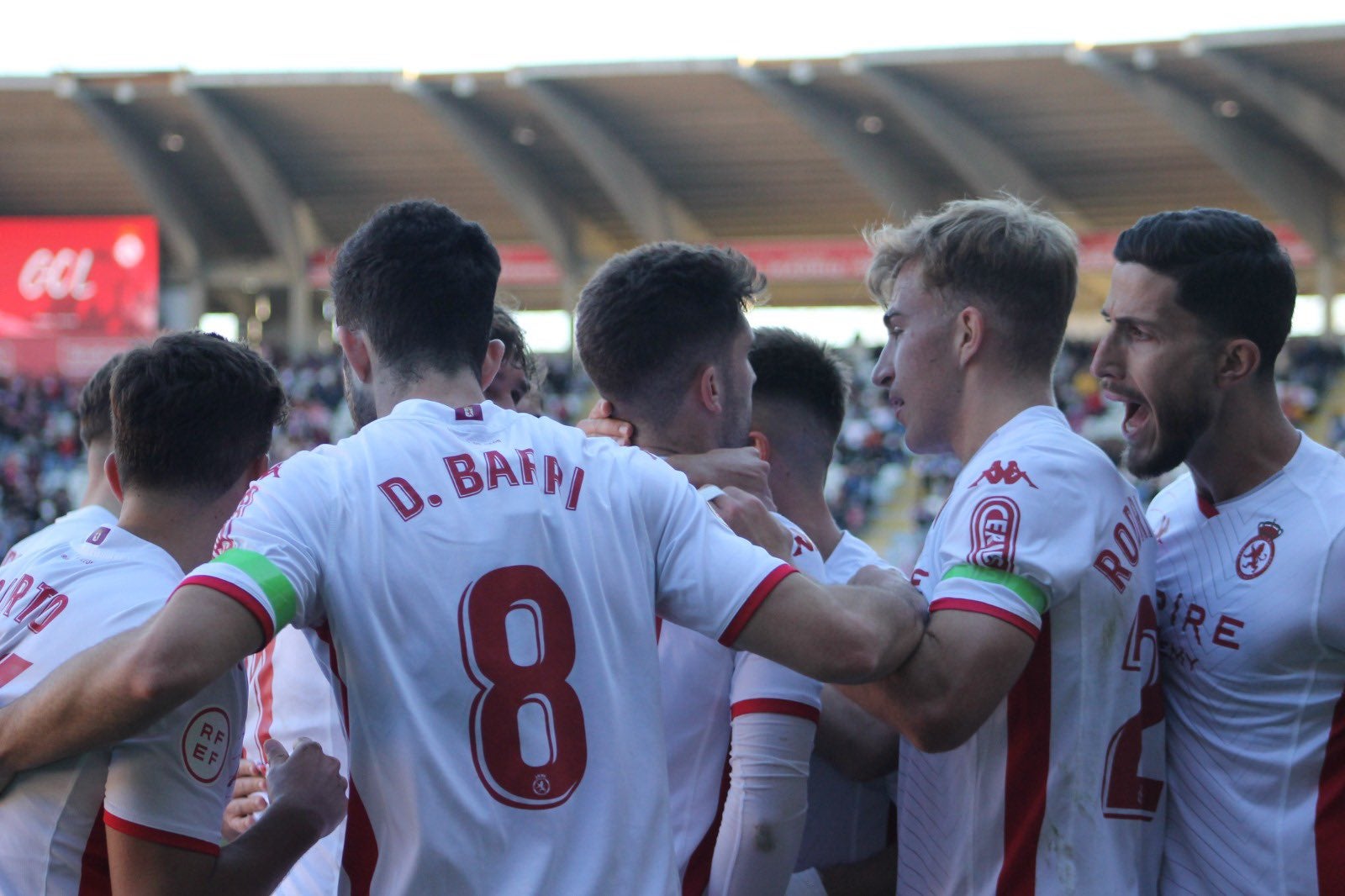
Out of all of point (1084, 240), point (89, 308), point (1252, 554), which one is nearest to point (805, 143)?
point (1084, 240)

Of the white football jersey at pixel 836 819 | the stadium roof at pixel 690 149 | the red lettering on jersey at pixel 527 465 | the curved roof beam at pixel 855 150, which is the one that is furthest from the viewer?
the curved roof beam at pixel 855 150

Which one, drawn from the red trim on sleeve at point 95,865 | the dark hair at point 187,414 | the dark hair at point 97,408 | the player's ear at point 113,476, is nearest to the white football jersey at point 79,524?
the dark hair at point 97,408

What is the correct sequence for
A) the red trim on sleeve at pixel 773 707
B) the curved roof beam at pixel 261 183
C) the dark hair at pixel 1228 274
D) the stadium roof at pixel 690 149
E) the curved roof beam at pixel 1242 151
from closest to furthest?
the red trim on sleeve at pixel 773 707 < the dark hair at pixel 1228 274 < the curved roof beam at pixel 1242 151 < the stadium roof at pixel 690 149 < the curved roof beam at pixel 261 183

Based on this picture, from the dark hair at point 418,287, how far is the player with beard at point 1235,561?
1.37m

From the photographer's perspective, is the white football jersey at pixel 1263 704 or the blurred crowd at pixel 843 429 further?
the blurred crowd at pixel 843 429

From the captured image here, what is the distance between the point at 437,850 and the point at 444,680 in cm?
25

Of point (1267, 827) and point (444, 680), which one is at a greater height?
point (444, 680)

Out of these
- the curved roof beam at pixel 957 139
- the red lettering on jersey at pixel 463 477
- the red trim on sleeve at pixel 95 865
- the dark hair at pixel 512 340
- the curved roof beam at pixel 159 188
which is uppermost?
the curved roof beam at pixel 957 139

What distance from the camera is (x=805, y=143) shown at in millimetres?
26391

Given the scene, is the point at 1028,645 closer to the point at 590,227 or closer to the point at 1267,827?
the point at 1267,827

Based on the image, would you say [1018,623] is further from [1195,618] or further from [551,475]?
[551,475]

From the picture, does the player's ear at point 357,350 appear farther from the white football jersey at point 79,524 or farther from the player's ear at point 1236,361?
the white football jersey at point 79,524

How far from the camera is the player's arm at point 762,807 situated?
2406mm

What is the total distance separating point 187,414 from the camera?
257 cm
